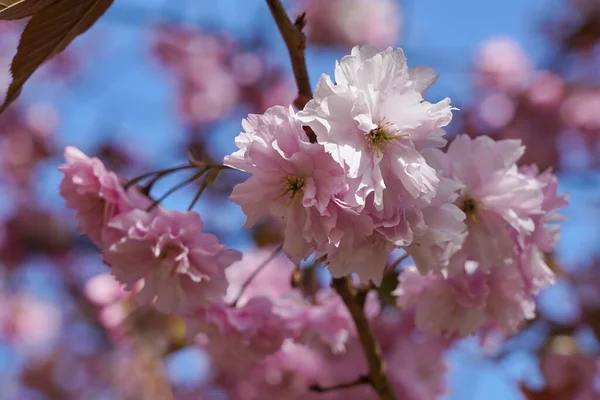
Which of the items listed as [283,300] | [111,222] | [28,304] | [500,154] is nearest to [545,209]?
[500,154]

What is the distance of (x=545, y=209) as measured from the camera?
0.95 metres

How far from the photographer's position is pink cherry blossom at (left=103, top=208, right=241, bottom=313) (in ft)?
2.98

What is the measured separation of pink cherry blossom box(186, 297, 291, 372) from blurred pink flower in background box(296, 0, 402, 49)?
384 centimetres

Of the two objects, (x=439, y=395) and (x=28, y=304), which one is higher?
(x=439, y=395)

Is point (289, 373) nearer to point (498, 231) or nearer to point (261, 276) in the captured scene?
point (261, 276)

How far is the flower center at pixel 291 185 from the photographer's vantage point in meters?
0.74

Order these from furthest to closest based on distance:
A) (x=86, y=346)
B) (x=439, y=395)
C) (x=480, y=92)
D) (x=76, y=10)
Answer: (x=86, y=346), (x=480, y=92), (x=439, y=395), (x=76, y=10)

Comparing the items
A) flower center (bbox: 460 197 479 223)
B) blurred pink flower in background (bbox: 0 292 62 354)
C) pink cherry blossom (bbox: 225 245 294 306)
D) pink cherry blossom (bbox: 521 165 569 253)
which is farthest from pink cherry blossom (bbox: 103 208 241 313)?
blurred pink flower in background (bbox: 0 292 62 354)

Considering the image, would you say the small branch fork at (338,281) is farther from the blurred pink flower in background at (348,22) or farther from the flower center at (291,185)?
the blurred pink flower in background at (348,22)

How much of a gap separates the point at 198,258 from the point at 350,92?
35 centimetres

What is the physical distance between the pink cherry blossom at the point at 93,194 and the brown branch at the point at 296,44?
0.29 metres

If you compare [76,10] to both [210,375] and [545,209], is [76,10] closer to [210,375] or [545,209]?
[545,209]

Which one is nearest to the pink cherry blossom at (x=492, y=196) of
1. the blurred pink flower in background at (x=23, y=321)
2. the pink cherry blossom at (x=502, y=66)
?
the pink cherry blossom at (x=502, y=66)

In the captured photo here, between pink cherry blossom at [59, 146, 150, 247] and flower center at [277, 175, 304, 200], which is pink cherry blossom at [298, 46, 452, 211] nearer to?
flower center at [277, 175, 304, 200]
